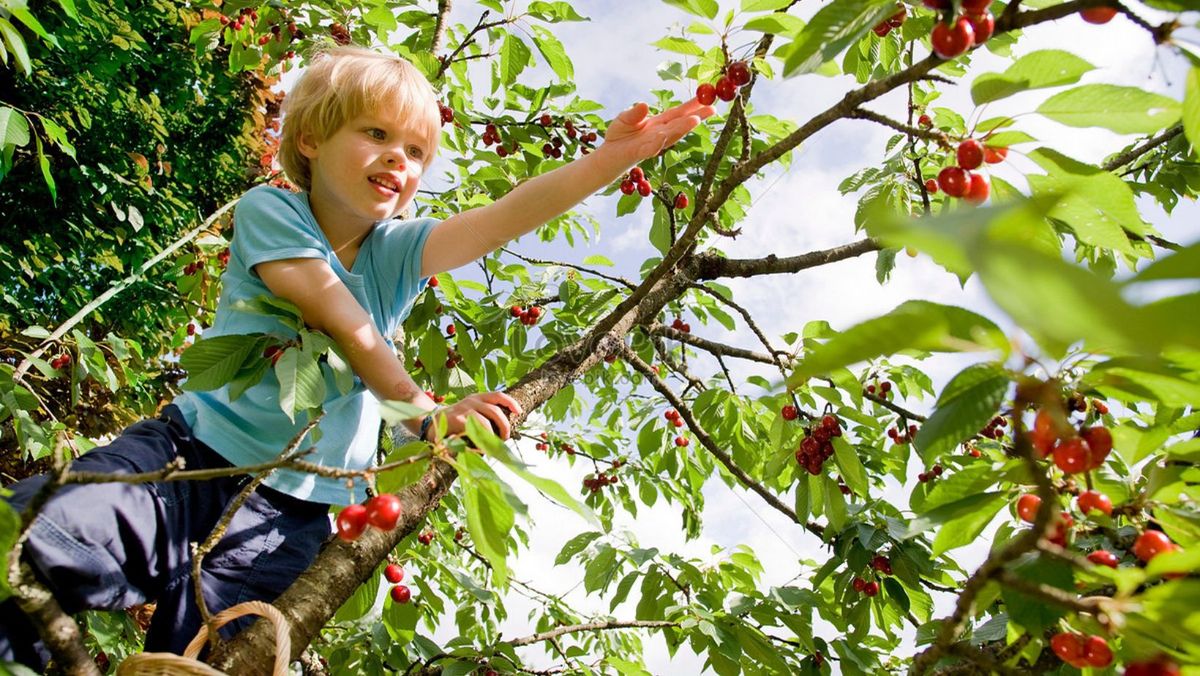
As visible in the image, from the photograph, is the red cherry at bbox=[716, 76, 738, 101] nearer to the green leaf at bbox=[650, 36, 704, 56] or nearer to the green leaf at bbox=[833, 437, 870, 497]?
the green leaf at bbox=[650, 36, 704, 56]

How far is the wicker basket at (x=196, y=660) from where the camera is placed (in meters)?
0.91

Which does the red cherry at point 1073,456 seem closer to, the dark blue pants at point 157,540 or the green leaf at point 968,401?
the green leaf at point 968,401

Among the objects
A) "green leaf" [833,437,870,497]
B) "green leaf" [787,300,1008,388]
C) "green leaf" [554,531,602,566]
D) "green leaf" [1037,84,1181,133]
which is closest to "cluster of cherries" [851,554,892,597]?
"green leaf" [833,437,870,497]

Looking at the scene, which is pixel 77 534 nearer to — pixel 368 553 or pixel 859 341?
pixel 368 553

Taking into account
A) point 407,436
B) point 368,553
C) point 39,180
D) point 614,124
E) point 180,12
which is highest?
point 180,12

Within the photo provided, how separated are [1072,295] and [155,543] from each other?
1.42 metres

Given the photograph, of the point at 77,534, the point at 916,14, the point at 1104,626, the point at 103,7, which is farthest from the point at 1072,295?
the point at 103,7

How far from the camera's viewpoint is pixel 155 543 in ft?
4.34

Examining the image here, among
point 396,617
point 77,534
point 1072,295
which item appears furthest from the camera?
point 396,617

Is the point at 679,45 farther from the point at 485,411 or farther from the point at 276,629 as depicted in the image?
the point at 276,629

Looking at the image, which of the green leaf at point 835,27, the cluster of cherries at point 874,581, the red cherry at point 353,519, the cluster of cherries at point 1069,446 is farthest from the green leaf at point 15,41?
the cluster of cherries at point 874,581

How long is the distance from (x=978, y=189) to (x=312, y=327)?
1.15m

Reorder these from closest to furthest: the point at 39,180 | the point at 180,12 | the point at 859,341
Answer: the point at 859,341 → the point at 39,180 → the point at 180,12

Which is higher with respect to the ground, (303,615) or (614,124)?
(614,124)
